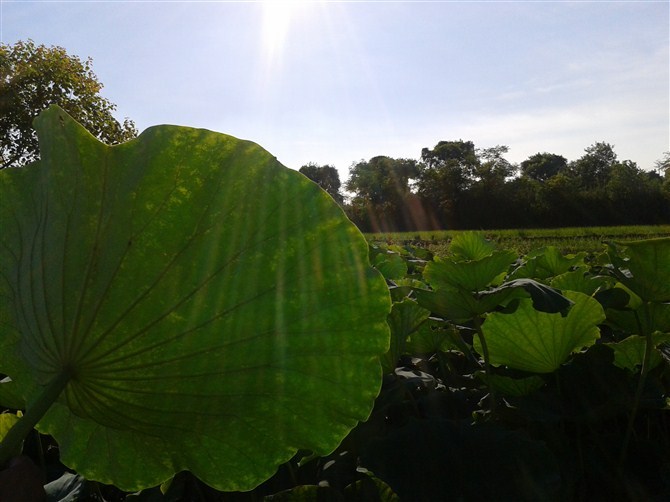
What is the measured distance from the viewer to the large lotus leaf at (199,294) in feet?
1.86

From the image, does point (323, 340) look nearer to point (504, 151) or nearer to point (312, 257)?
point (312, 257)

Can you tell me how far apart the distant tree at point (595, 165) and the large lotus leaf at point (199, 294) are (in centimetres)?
4925

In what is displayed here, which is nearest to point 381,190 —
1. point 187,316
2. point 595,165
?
point 595,165

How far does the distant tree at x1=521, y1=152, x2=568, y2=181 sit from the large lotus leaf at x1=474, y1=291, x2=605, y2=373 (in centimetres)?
6513

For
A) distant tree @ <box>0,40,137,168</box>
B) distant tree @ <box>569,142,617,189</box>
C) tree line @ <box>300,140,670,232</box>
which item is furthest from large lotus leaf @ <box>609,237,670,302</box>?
distant tree @ <box>569,142,617,189</box>

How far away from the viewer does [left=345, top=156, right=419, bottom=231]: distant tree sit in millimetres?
34581

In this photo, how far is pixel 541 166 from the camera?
204ft

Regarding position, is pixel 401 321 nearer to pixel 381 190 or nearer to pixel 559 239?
pixel 559 239

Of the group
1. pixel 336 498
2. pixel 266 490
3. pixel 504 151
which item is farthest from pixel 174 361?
pixel 504 151

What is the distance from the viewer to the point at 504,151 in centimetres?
5609

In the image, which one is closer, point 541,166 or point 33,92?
point 33,92

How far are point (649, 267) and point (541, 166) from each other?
66.4 m

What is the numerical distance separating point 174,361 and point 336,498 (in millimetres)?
299

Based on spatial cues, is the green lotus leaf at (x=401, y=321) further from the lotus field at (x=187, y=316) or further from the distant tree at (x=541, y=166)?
the distant tree at (x=541, y=166)
